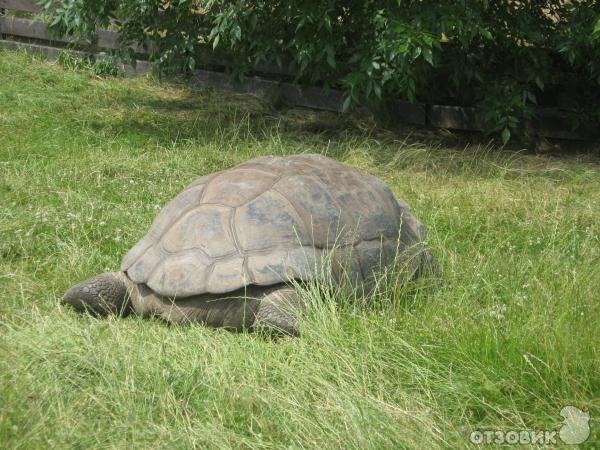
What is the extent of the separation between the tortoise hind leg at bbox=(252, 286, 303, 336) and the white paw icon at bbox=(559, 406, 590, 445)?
1.41 meters

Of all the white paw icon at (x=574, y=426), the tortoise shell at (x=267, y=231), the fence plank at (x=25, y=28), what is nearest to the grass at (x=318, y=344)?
the white paw icon at (x=574, y=426)

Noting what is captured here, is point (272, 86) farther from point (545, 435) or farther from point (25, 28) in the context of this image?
point (545, 435)

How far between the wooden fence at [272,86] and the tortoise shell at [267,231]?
3.86 meters

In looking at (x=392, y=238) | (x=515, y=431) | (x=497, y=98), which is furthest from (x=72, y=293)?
(x=497, y=98)

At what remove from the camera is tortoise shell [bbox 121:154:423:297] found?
4.42 metres

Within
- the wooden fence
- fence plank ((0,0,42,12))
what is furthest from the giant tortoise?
fence plank ((0,0,42,12))

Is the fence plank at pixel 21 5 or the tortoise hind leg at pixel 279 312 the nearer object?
the tortoise hind leg at pixel 279 312

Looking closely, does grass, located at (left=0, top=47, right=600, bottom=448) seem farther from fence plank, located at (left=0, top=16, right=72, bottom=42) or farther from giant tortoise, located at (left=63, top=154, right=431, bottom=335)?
fence plank, located at (left=0, top=16, right=72, bottom=42)

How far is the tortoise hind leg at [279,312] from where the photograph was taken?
14.2 ft

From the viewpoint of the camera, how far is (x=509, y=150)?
8609mm

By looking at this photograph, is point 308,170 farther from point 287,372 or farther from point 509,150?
point 509,150

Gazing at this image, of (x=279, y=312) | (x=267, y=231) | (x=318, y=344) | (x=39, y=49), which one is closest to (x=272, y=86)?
(x=39, y=49)

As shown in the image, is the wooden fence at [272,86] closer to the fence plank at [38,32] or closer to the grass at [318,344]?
the fence plank at [38,32]

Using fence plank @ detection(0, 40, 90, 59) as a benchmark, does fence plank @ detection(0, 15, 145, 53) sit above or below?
above
